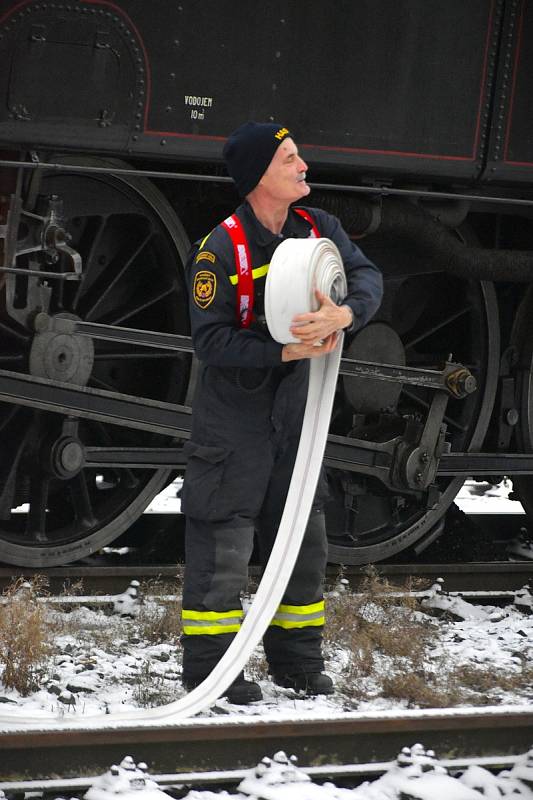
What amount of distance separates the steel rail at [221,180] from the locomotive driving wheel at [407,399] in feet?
1.86

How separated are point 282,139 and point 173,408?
6.30ft

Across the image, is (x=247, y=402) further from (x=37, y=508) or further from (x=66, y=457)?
(x=37, y=508)

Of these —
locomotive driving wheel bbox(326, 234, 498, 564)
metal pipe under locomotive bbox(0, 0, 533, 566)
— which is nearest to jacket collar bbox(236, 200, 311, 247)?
metal pipe under locomotive bbox(0, 0, 533, 566)

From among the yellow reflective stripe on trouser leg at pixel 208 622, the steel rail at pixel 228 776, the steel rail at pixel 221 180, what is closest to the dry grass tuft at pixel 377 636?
the yellow reflective stripe on trouser leg at pixel 208 622

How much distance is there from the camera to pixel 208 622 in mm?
4609

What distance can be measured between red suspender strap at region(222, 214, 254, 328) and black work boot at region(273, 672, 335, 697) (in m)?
1.27

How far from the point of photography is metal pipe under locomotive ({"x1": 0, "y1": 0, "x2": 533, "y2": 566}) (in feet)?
17.9

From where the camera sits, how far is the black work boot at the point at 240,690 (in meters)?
4.66

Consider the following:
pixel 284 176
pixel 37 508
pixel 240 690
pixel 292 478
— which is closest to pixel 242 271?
pixel 284 176

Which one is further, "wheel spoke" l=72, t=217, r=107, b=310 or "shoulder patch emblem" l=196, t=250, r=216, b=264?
"wheel spoke" l=72, t=217, r=107, b=310

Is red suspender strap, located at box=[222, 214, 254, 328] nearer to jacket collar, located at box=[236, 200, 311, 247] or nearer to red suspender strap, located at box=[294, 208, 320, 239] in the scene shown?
jacket collar, located at box=[236, 200, 311, 247]

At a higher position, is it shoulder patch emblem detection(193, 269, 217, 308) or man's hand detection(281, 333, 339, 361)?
shoulder patch emblem detection(193, 269, 217, 308)

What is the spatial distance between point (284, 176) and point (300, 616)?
5.00 ft

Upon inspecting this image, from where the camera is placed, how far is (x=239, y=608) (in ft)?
15.4
